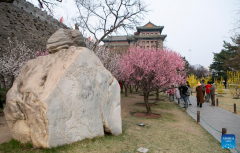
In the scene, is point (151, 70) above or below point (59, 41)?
below

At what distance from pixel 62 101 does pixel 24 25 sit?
2143 cm

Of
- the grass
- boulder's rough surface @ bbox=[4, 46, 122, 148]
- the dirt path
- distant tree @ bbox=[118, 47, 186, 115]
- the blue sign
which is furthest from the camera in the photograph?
distant tree @ bbox=[118, 47, 186, 115]

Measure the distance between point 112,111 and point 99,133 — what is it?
78 centimetres

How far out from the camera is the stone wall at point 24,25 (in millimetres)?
19188

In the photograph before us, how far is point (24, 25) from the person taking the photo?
21766mm

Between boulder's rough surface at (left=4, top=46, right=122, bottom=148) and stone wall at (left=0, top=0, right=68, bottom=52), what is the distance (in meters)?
14.0

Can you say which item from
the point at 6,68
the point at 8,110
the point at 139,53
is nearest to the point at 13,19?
the point at 6,68

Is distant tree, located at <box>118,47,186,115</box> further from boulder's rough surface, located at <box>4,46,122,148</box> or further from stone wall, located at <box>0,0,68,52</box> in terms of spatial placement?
stone wall, located at <box>0,0,68,52</box>

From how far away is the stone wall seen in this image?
755 inches

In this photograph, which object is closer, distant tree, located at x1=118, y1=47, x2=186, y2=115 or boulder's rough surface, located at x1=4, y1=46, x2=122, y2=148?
boulder's rough surface, located at x1=4, y1=46, x2=122, y2=148

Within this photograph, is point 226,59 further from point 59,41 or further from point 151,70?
point 59,41

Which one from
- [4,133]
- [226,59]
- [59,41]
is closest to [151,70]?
[59,41]

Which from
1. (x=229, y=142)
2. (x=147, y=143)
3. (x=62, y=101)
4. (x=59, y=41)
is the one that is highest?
(x=59, y=41)

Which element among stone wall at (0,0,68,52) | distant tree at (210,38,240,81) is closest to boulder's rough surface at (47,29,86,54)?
stone wall at (0,0,68,52)
